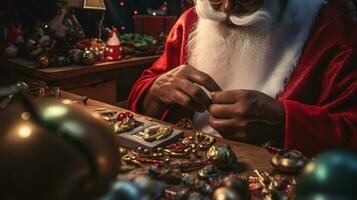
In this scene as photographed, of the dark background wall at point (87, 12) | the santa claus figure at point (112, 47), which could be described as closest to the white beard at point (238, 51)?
the santa claus figure at point (112, 47)

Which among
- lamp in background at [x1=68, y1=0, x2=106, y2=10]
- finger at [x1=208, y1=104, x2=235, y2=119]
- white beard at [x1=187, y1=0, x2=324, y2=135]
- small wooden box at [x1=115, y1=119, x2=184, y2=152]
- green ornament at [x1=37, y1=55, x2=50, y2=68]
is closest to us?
small wooden box at [x1=115, y1=119, x2=184, y2=152]

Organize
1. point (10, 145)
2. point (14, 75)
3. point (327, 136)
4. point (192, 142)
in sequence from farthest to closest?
point (14, 75), point (327, 136), point (192, 142), point (10, 145)

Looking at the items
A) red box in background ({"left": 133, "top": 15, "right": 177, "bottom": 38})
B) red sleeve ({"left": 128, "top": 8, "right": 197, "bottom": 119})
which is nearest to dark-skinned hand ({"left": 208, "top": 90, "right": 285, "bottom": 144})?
red sleeve ({"left": 128, "top": 8, "right": 197, "bottom": 119})

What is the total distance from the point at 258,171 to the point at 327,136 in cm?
34

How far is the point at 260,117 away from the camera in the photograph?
96 cm

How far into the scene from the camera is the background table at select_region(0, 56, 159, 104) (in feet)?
6.40

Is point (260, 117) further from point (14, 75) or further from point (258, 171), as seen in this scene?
point (14, 75)

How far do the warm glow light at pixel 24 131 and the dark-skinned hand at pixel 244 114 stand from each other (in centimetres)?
61

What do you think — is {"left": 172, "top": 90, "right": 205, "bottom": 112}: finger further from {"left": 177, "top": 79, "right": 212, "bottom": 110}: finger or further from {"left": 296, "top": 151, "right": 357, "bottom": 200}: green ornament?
{"left": 296, "top": 151, "right": 357, "bottom": 200}: green ornament

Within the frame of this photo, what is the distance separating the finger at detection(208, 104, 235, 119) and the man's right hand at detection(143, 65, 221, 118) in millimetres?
34

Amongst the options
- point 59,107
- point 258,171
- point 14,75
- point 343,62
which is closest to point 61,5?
point 14,75

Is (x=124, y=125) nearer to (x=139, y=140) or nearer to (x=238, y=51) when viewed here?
(x=139, y=140)

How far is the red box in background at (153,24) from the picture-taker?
3.06 m

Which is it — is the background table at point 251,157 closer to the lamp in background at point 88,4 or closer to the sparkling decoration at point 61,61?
the sparkling decoration at point 61,61
